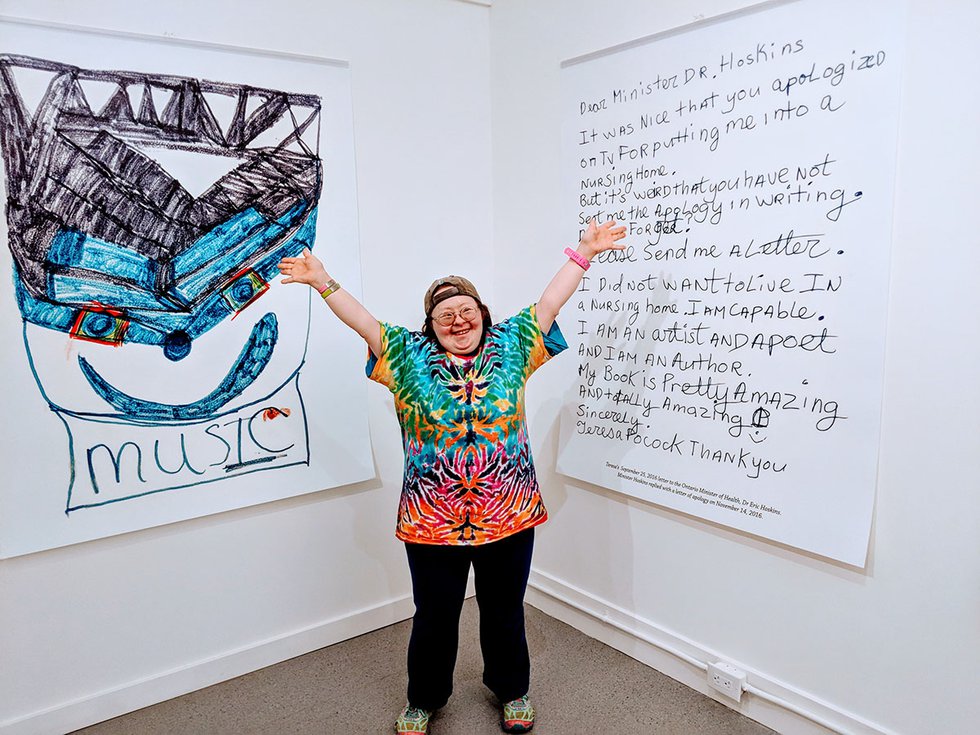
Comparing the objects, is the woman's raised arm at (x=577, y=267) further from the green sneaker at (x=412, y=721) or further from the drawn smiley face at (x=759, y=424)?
the green sneaker at (x=412, y=721)

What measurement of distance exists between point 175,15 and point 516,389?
134cm

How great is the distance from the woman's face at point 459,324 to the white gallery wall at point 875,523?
22.4 inches

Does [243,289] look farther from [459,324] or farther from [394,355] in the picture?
[459,324]

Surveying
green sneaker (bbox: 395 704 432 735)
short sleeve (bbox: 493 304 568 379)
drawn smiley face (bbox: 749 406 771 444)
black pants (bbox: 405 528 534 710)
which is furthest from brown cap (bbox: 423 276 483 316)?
green sneaker (bbox: 395 704 432 735)

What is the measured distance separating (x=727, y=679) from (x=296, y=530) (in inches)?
52.8

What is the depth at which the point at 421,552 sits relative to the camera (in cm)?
172

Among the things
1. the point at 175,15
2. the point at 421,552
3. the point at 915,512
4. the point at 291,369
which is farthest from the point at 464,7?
the point at 915,512

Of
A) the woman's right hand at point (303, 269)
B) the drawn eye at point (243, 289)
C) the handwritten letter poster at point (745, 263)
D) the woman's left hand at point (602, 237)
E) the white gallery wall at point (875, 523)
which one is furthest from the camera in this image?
the drawn eye at point (243, 289)

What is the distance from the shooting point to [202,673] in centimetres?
201

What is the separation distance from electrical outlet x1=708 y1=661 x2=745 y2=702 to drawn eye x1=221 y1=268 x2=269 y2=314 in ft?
5.51

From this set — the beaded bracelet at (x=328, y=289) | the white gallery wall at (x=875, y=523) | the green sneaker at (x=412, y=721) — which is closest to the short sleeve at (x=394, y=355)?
the beaded bracelet at (x=328, y=289)

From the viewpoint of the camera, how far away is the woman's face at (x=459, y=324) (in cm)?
168

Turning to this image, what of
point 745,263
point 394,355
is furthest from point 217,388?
point 745,263

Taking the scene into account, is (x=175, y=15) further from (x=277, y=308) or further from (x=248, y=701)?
(x=248, y=701)
